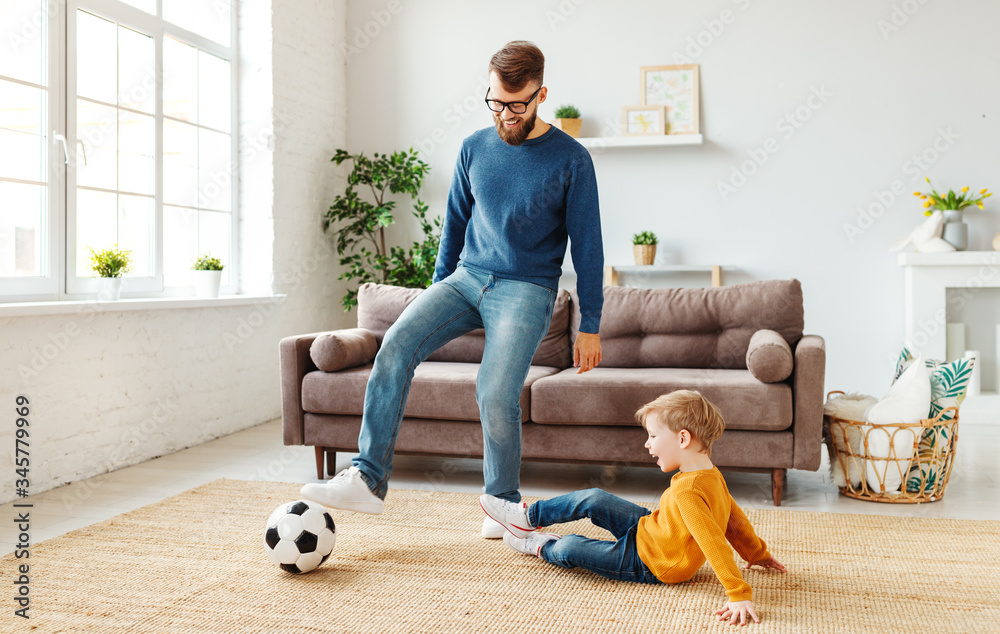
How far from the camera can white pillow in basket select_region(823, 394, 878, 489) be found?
279cm

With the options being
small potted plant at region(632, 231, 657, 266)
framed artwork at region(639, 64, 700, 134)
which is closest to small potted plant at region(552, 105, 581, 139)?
framed artwork at region(639, 64, 700, 134)

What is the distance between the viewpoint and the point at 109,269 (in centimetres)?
328

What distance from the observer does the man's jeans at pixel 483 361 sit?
217cm

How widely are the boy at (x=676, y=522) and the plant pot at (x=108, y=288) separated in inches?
84.3

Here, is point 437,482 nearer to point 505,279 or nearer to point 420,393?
point 420,393

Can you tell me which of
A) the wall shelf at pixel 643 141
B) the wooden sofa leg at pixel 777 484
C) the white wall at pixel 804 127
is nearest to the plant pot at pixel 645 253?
the white wall at pixel 804 127

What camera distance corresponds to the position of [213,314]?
3.96 meters

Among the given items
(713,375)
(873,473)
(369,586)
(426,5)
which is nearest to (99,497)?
(369,586)

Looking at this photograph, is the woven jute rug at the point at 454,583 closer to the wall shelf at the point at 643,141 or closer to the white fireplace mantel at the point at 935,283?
the white fireplace mantel at the point at 935,283

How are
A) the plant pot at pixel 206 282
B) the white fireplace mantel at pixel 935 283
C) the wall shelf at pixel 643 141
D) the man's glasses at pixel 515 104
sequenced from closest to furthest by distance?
1. the man's glasses at pixel 515 104
2. the plant pot at pixel 206 282
3. the white fireplace mantel at pixel 935 283
4. the wall shelf at pixel 643 141

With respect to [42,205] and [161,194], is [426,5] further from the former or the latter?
[42,205]

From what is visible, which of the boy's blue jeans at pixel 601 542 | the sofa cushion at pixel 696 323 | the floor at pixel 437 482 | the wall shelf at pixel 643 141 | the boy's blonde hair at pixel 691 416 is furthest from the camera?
the wall shelf at pixel 643 141

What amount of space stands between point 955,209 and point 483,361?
10.8 feet

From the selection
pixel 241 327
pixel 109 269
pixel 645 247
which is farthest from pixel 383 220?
pixel 109 269
